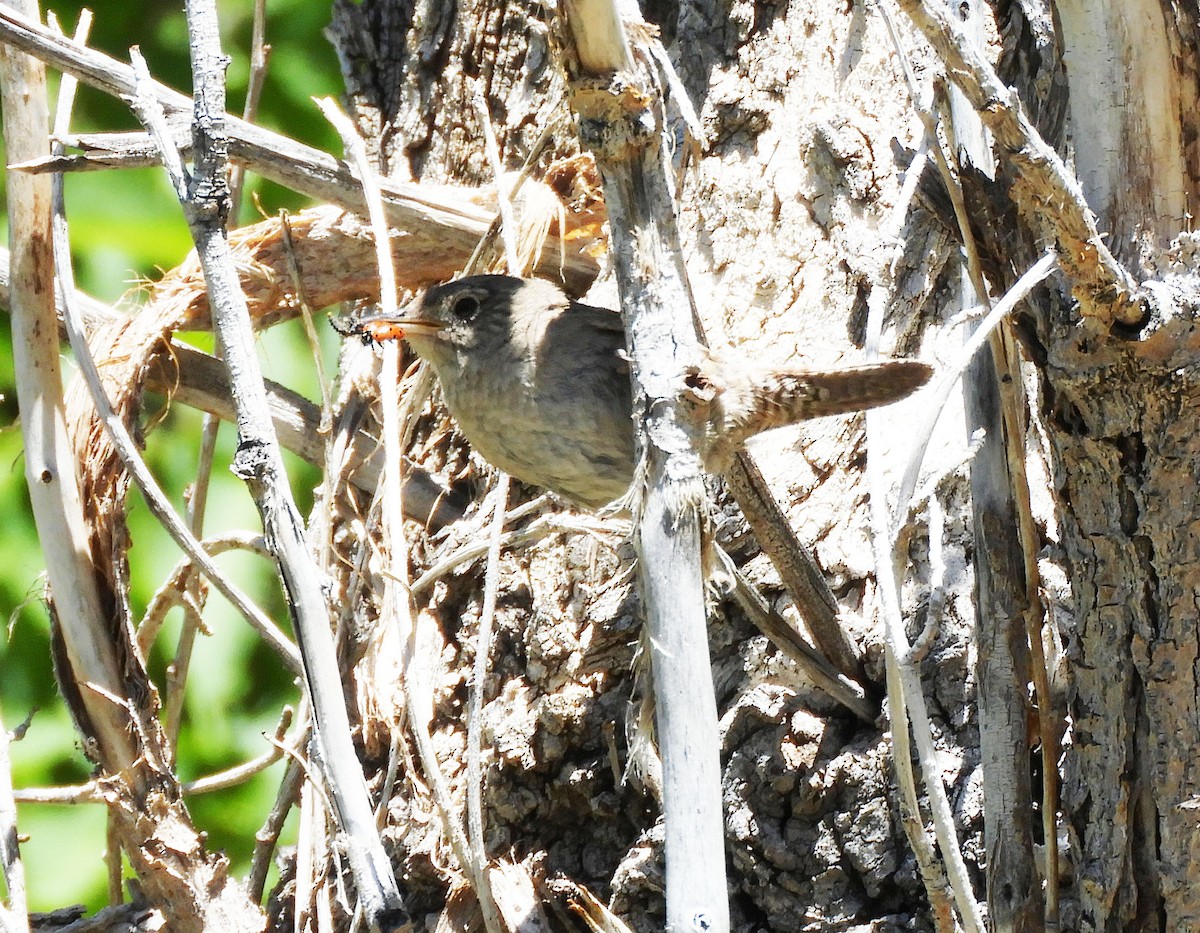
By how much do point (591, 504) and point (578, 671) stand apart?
12.8 inches

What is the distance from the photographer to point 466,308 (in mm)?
2682

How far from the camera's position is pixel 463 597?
280cm

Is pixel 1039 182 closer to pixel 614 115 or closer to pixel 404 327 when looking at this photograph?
pixel 614 115

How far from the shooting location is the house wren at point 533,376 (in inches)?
97.6

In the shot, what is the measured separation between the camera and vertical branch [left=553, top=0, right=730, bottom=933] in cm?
139

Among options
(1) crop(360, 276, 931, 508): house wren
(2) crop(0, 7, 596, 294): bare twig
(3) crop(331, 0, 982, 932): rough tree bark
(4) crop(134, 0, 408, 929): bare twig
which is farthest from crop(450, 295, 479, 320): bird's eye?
(4) crop(134, 0, 408, 929): bare twig

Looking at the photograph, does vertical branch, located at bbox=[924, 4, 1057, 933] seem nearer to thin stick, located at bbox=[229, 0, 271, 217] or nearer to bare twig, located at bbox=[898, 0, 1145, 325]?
bare twig, located at bbox=[898, 0, 1145, 325]

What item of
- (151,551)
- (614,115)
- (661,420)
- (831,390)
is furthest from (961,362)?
(151,551)

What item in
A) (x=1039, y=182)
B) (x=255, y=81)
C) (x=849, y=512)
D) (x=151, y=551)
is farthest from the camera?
(x=151, y=551)

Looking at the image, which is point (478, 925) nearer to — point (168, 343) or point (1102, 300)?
point (168, 343)

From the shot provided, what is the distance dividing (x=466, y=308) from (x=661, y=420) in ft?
4.14

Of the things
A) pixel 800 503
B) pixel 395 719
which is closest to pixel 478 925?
pixel 395 719

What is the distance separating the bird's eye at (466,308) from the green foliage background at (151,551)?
66 centimetres

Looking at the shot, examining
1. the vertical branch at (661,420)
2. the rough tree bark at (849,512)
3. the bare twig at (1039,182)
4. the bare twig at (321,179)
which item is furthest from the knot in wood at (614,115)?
the bare twig at (321,179)
